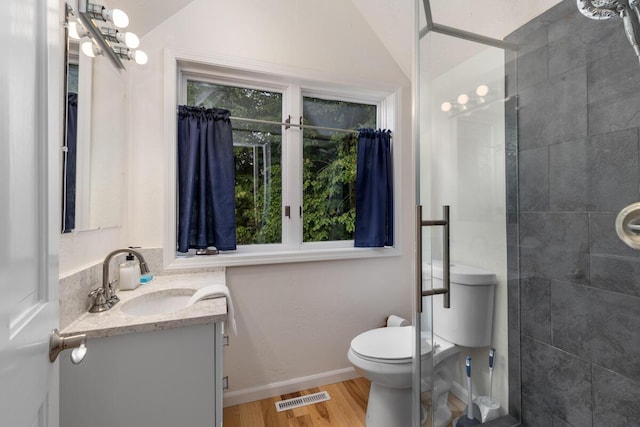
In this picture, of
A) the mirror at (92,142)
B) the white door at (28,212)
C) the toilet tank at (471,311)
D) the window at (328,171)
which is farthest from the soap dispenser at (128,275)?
the toilet tank at (471,311)

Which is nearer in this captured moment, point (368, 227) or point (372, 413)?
point (372, 413)

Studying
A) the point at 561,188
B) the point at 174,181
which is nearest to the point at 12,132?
the point at 174,181

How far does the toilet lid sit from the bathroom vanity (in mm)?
726

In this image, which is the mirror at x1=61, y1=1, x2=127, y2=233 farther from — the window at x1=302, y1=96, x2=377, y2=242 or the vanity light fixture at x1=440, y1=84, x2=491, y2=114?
the vanity light fixture at x1=440, y1=84, x2=491, y2=114

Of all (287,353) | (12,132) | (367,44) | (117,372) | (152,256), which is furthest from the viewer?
(367,44)

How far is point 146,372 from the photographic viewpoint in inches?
37.3

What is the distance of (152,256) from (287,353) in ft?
3.43

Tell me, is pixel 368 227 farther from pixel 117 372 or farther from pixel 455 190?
pixel 117 372

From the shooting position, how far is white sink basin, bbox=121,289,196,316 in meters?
1.26

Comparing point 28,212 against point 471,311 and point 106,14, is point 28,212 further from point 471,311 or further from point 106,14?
point 471,311

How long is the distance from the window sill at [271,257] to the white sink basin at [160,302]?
301mm

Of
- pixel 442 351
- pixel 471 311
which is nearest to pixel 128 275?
pixel 442 351

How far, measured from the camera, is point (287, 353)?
190 cm

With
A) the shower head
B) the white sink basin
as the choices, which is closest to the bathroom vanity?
the white sink basin
